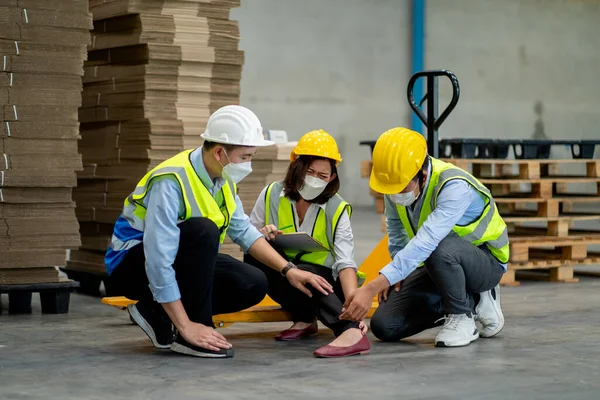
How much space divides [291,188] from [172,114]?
81.5 inches

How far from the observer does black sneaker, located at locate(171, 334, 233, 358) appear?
4.34m

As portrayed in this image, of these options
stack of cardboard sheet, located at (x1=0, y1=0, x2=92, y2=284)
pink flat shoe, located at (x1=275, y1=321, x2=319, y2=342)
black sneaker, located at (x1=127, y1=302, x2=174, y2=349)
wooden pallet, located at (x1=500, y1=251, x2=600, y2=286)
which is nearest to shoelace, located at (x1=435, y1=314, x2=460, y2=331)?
pink flat shoe, located at (x1=275, y1=321, x2=319, y2=342)

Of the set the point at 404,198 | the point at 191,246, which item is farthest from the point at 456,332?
the point at 191,246

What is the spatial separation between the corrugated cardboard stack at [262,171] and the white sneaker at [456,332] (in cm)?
259

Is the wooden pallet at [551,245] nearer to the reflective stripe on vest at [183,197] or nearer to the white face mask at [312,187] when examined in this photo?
the white face mask at [312,187]

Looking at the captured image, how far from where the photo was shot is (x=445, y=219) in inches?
179

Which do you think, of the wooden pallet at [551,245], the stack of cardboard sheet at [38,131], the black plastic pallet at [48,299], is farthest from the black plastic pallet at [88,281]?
the wooden pallet at [551,245]

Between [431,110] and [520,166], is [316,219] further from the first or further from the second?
[520,166]

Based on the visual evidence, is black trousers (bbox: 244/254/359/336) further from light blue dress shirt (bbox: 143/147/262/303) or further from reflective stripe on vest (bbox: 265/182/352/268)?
light blue dress shirt (bbox: 143/147/262/303)

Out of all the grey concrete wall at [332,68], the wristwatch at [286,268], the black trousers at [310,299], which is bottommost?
the black trousers at [310,299]

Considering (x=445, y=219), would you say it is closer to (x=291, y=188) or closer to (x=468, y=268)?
(x=468, y=268)

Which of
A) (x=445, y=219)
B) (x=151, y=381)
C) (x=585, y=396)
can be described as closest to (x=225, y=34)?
(x=445, y=219)

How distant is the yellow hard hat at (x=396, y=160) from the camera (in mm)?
4551

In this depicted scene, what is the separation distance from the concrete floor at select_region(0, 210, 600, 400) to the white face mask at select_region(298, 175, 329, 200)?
0.74 metres
